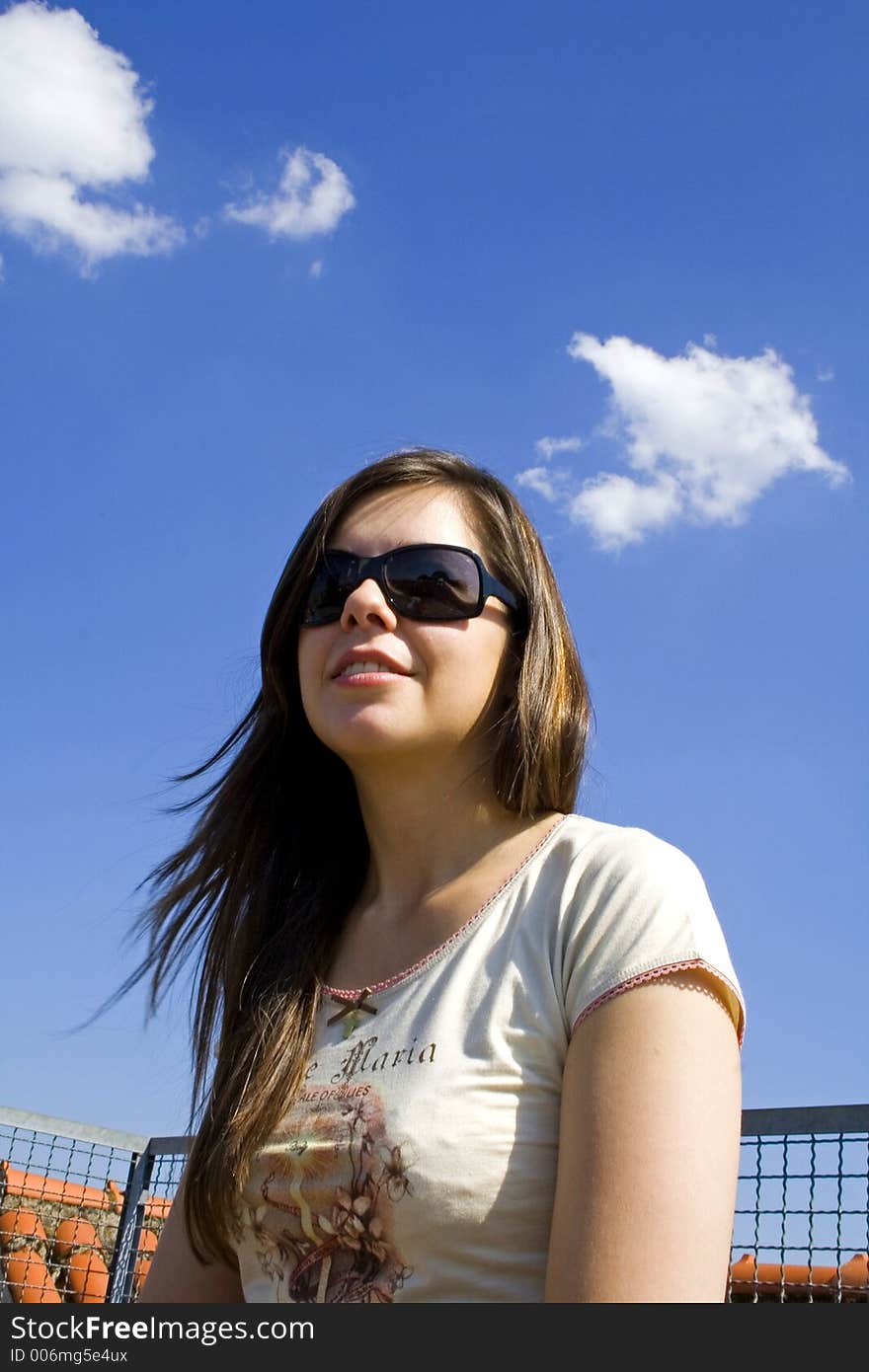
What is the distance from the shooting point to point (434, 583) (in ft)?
7.98

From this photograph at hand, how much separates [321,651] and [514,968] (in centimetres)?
80

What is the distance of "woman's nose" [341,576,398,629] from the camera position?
242 centimetres

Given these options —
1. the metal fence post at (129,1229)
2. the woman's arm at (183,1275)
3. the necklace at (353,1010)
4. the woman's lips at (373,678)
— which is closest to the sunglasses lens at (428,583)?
the woman's lips at (373,678)

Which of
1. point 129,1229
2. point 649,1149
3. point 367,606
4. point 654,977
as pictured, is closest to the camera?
point 649,1149

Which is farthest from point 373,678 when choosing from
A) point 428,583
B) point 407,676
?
point 428,583

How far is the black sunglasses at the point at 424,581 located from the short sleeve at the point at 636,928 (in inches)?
23.8

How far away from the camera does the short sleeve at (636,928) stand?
6.05ft

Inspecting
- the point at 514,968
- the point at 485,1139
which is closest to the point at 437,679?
the point at 514,968

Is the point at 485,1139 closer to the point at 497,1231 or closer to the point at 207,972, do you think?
the point at 497,1231

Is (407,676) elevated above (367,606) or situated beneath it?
situated beneath

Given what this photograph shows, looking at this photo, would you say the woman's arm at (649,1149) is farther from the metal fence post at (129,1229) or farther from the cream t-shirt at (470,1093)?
the metal fence post at (129,1229)

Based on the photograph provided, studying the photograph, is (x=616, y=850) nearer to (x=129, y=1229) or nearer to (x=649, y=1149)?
(x=649, y=1149)

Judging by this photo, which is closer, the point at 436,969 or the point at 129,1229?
the point at 436,969

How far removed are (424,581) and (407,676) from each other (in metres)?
0.20
